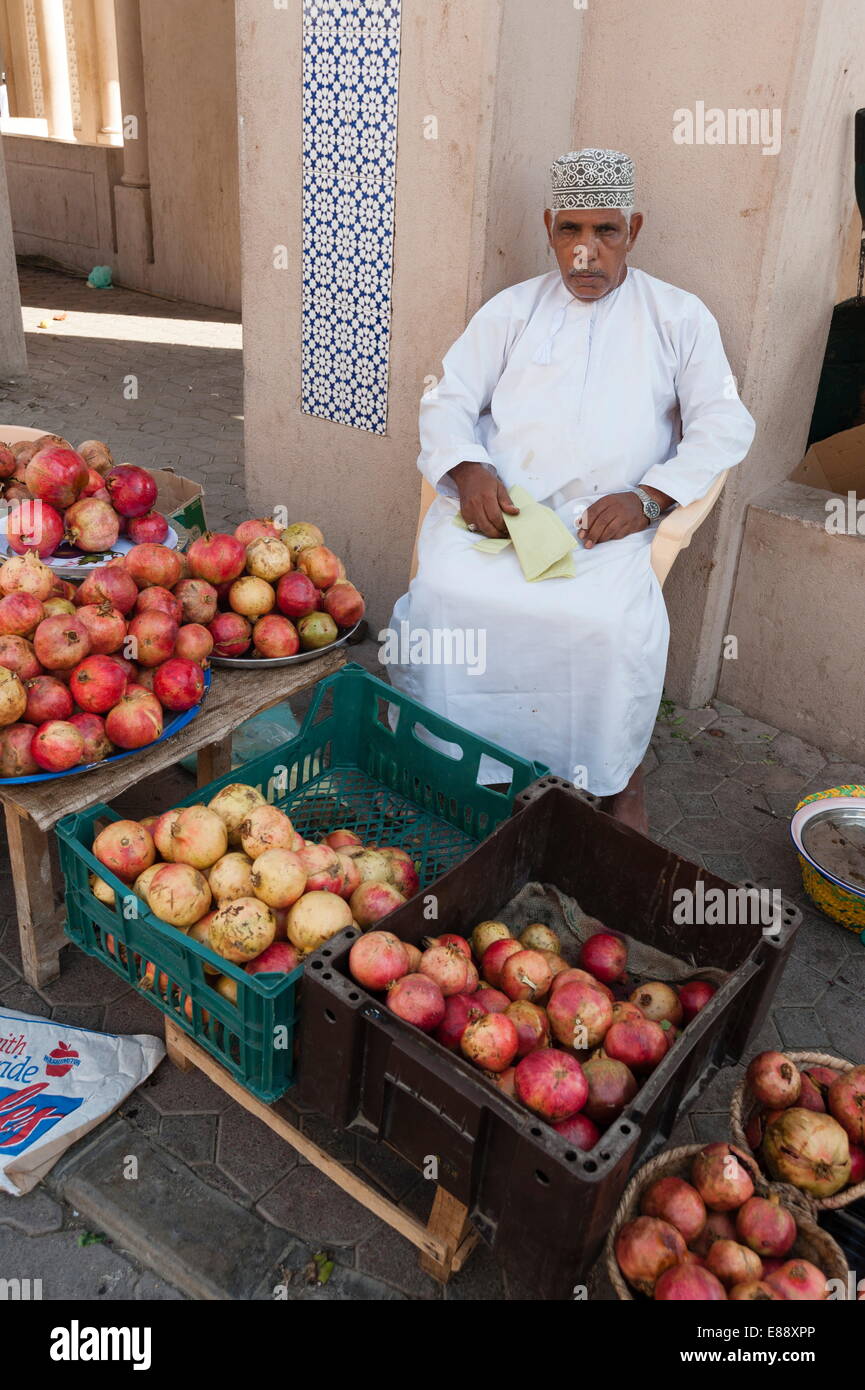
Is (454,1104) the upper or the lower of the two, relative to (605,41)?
lower

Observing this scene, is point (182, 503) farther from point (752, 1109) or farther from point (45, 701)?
point (752, 1109)

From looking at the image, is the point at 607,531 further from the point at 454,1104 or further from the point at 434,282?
the point at 454,1104

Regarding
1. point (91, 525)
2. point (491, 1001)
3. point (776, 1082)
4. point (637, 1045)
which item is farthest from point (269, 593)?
point (776, 1082)

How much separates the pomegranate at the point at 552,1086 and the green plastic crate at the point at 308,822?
1.45 feet

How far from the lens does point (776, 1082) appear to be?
2.06 meters

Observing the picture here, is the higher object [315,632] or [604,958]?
[315,632]

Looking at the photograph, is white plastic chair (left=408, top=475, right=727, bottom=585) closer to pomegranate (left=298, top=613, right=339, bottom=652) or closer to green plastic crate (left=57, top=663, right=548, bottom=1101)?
green plastic crate (left=57, top=663, right=548, bottom=1101)

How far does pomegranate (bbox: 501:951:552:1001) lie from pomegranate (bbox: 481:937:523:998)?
26mm

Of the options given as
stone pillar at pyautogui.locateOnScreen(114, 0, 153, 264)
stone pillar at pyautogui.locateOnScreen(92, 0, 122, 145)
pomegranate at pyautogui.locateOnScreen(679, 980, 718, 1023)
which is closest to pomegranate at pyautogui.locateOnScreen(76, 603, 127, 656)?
pomegranate at pyautogui.locateOnScreen(679, 980, 718, 1023)

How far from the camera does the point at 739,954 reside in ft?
7.20

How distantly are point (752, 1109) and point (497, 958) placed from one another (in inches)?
23.6

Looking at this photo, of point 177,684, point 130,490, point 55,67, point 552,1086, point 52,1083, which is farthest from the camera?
point 55,67

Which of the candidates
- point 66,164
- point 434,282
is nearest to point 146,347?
point 66,164

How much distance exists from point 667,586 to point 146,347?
6224 mm
